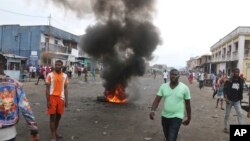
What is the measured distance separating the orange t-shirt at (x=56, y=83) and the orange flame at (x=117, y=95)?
25.3 ft

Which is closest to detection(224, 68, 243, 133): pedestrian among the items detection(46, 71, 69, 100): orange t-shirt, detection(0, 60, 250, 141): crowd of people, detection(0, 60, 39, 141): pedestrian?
detection(0, 60, 250, 141): crowd of people

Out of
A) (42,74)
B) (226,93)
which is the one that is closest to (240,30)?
(42,74)

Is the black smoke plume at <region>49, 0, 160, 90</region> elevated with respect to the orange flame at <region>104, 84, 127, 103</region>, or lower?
elevated

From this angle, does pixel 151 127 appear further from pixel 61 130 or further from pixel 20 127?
pixel 20 127

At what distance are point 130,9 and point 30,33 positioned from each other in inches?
1095

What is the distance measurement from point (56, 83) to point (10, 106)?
11.7 ft

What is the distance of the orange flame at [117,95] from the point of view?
14828 mm

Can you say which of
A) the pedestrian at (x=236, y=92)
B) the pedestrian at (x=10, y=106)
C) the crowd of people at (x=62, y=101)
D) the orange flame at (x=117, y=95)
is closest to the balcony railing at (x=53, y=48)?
the orange flame at (x=117, y=95)

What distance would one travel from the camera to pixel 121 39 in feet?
51.2

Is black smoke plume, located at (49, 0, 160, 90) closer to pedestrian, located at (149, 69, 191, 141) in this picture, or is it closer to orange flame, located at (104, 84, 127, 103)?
orange flame, located at (104, 84, 127, 103)

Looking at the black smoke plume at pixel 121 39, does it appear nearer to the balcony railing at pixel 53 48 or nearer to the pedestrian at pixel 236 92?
the pedestrian at pixel 236 92

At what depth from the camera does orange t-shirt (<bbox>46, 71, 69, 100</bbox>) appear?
696cm

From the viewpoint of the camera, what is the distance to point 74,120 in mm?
9805

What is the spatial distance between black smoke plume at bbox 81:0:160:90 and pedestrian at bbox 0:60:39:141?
37.4 feet
